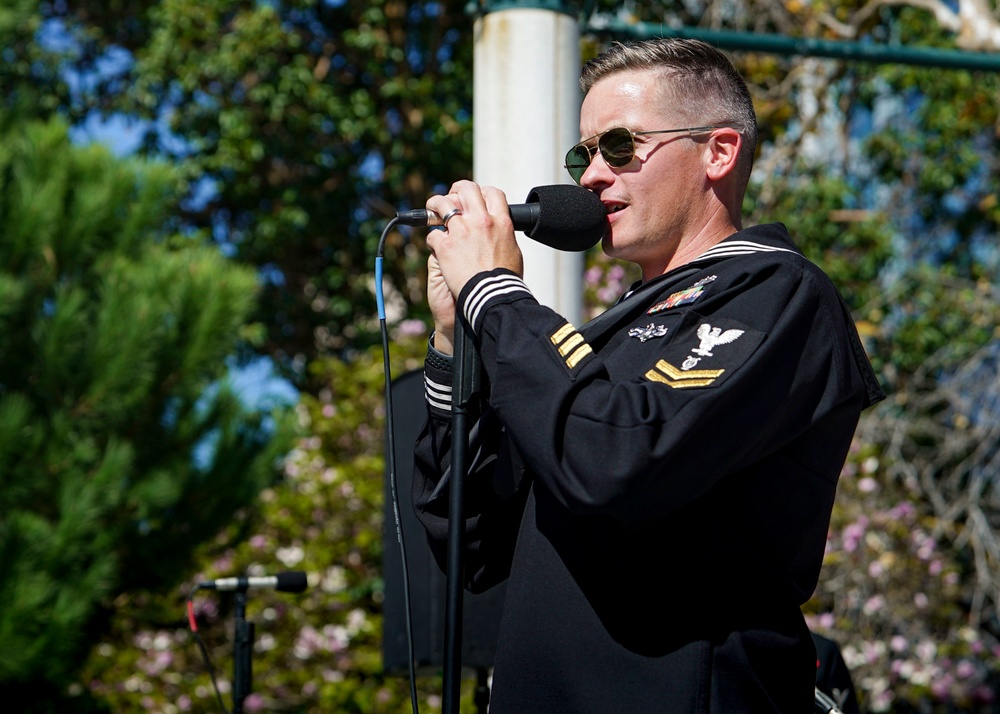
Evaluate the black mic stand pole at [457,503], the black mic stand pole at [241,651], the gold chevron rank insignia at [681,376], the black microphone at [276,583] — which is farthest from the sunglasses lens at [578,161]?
the black mic stand pole at [241,651]

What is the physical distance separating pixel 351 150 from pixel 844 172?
4196mm

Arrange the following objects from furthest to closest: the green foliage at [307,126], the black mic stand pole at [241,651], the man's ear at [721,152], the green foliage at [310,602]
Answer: the green foliage at [307,126] < the green foliage at [310,602] < the black mic stand pole at [241,651] < the man's ear at [721,152]

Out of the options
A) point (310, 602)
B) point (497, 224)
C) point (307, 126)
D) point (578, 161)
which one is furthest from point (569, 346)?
point (307, 126)

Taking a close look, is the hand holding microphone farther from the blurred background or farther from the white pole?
the blurred background

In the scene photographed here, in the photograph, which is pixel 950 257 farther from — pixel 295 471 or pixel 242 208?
pixel 242 208

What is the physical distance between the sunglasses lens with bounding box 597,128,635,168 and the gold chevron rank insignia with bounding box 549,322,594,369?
450 mm

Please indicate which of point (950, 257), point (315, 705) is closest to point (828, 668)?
point (315, 705)

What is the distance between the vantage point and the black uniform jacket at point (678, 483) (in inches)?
66.4

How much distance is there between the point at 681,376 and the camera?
1.72 meters

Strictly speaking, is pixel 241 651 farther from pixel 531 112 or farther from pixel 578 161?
pixel 578 161

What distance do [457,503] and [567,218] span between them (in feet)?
1.66

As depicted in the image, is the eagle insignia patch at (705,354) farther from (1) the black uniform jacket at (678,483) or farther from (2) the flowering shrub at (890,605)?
(2) the flowering shrub at (890,605)

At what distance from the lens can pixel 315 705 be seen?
776 centimetres

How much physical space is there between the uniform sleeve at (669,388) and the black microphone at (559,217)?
0.55 feet
